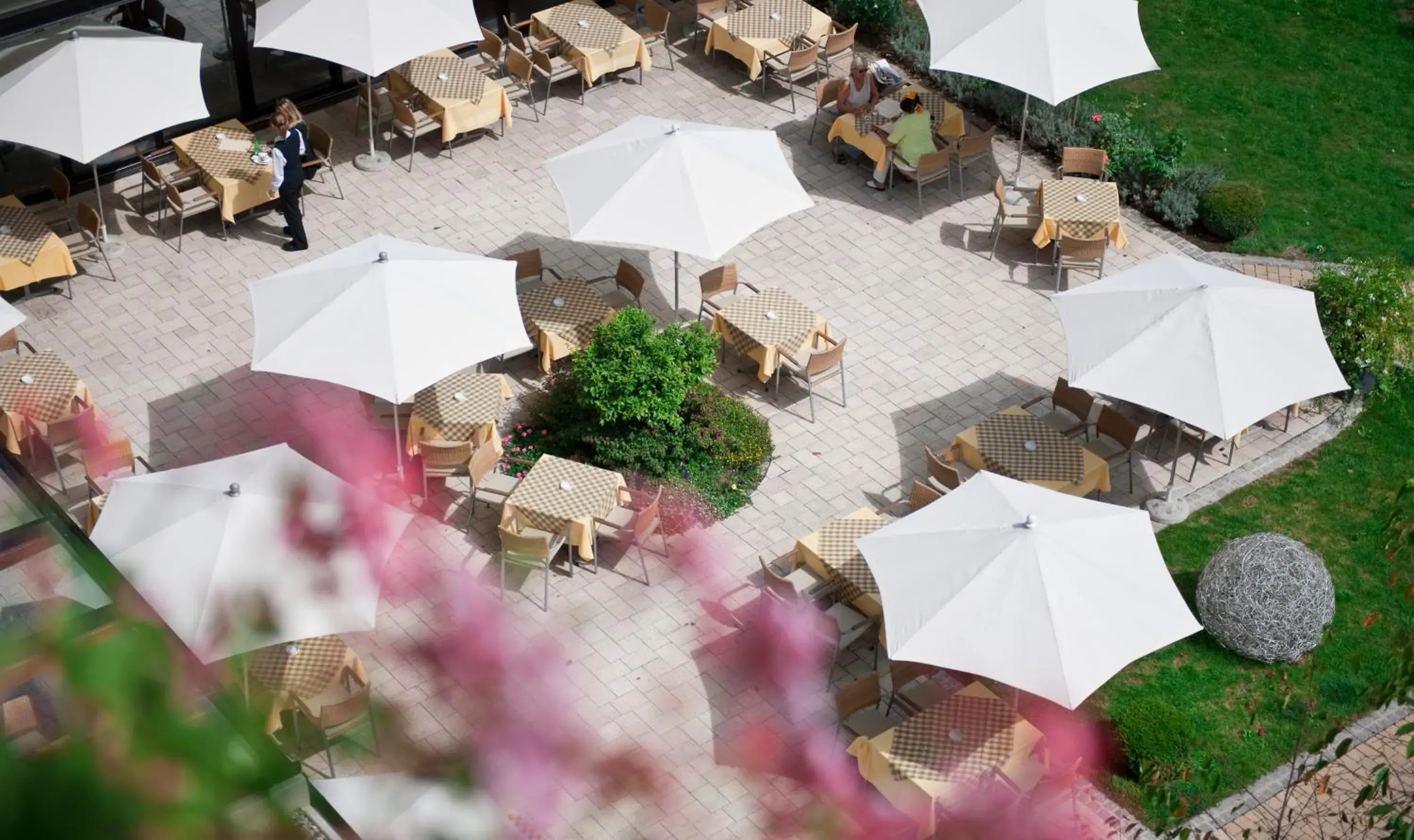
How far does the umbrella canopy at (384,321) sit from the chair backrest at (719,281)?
2.44 m

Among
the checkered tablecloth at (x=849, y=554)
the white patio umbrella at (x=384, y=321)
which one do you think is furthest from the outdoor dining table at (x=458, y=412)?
the checkered tablecloth at (x=849, y=554)

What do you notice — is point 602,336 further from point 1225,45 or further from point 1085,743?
point 1225,45

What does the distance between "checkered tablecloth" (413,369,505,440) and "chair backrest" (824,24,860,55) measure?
7.00 meters

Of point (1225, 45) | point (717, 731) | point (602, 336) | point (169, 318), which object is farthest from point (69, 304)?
point (1225, 45)

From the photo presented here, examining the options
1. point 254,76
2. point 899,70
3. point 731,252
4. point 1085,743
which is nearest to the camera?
point 1085,743

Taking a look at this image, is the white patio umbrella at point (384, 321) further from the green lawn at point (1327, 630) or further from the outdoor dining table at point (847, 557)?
the green lawn at point (1327, 630)

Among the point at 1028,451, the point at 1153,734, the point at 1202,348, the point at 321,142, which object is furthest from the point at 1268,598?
the point at 321,142

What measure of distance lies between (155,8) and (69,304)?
364cm

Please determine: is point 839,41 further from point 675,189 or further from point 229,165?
point 229,165

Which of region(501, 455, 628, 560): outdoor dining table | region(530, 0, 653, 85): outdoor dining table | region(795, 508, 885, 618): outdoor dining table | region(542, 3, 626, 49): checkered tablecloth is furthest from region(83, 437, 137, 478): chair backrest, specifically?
region(542, 3, 626, 49): checkered tablecloth

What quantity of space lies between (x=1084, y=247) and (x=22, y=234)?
34.8ft

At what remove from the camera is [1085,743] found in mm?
12453

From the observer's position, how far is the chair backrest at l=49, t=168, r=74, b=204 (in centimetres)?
1664

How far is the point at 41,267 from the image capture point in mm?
15969
